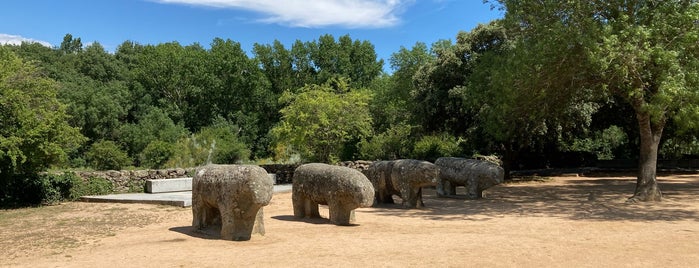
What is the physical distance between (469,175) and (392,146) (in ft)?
42.4

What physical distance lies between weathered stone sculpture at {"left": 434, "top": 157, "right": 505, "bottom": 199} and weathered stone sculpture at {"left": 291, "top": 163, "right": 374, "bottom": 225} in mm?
6642

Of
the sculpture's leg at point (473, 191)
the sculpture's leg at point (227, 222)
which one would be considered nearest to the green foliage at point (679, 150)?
the sculpture's leg at point (473, 191)

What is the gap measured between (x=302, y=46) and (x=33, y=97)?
3400cm

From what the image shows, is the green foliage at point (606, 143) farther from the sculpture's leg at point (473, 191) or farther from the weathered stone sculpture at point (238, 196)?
the weathered stone sculpture at point (238, 196)

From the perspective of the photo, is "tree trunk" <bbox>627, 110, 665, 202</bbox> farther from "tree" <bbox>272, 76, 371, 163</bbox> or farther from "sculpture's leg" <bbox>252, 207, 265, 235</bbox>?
"tree" <bbox>272, 76, 371, 163</bbox>

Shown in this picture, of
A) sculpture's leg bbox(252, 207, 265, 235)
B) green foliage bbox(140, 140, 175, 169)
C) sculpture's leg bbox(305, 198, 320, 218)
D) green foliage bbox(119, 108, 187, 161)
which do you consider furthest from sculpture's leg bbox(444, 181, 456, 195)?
green foliage bbox(119, 108, 187, 161)

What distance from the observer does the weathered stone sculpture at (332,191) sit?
11398mm

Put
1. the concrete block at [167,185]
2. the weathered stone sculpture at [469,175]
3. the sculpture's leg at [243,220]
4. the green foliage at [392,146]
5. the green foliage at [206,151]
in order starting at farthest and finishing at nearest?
the green foliage at [392,146], the green foliage at [206,151], the concrete block at [167,185], the weathered stone sculpture at [469,175], the sculpture's leg at [243,220]

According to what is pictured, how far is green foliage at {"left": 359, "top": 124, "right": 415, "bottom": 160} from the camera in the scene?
1168 inches

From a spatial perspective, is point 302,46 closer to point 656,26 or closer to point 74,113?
point 74,113

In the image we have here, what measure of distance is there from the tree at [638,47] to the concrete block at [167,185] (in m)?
13.5

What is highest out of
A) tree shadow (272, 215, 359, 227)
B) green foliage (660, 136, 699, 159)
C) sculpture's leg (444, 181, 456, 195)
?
green foliage (660, 136, 699, 159)

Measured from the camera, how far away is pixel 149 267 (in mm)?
7609

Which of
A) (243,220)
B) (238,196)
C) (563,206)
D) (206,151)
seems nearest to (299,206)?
(243,220)
